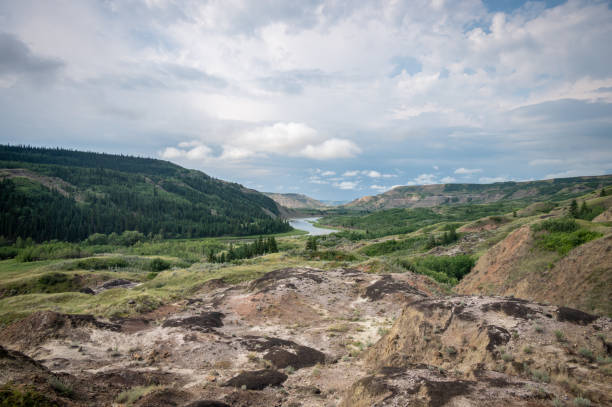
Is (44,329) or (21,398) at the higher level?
(21,398)

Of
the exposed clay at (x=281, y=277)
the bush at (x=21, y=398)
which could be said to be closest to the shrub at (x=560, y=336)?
the bush at (x=21, y=398)

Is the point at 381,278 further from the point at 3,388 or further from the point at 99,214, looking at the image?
the point at 99,214

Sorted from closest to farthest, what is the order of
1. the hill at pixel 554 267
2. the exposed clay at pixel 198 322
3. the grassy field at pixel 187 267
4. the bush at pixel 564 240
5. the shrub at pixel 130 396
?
1. the shrub at pixel 130 396
2. the hill at pixel 554 267
3. the exposed clay at pixel 198 322
4. the bush at pixel 564 240
5. the grassy field at pixel 187 267

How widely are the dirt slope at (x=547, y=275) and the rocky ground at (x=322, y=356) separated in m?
10.7

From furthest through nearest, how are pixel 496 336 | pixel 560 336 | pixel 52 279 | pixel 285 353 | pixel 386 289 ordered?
1. pixel 52 279
2. pixel 386 289
3. pixel 285 353
4. pixel 496 336
5. pixel 560 336

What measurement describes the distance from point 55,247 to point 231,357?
12463 cm

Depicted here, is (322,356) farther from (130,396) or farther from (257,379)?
(130,396)

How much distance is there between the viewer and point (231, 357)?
1659 centimetres

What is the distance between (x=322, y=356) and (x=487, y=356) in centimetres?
873

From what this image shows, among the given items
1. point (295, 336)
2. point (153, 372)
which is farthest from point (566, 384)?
point (153, 372)

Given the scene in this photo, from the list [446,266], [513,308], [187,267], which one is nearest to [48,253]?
[187,267]

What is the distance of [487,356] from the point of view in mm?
11391

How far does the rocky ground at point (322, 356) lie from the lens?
9039 millimetres

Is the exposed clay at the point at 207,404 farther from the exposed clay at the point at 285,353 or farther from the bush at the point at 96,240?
the bush at the point at 96,240
